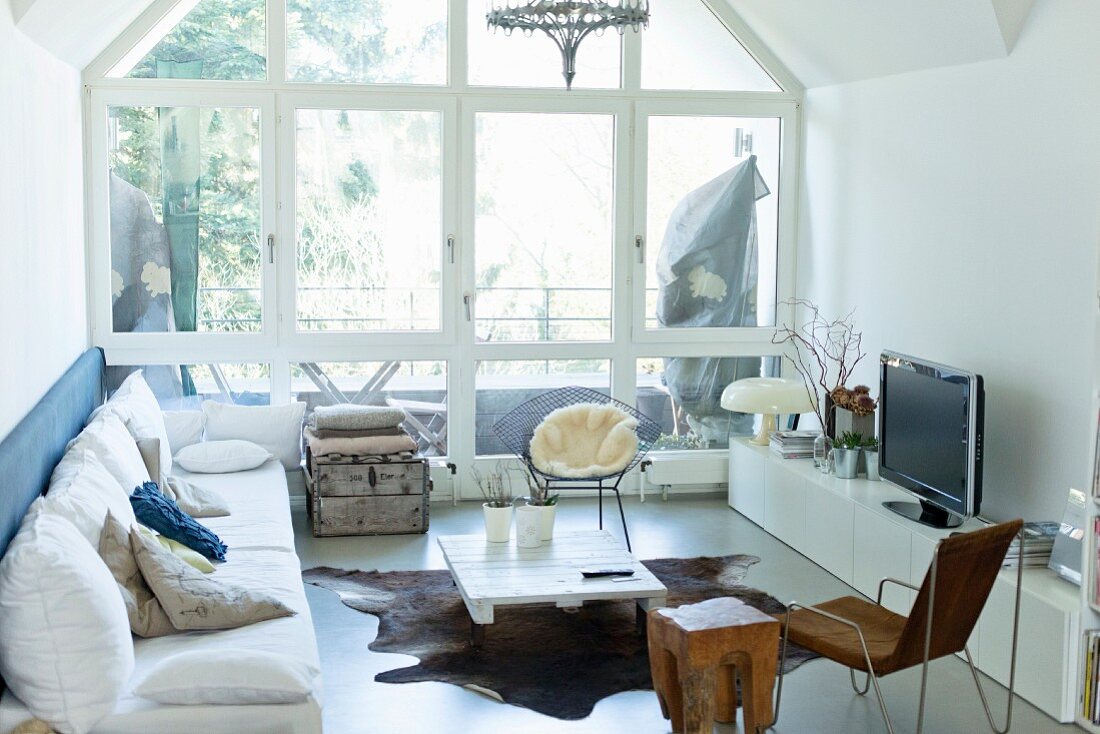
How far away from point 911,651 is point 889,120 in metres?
3.23

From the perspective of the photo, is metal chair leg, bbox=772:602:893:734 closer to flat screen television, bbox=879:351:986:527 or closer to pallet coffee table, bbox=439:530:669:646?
pallet coffee table, bbox=439:530:669:646

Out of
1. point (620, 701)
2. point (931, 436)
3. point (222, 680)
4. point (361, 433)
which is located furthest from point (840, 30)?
point (222, 680)

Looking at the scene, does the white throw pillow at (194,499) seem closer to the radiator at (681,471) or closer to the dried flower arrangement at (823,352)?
the radiator at (681,471)

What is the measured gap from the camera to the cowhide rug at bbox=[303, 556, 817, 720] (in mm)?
4191

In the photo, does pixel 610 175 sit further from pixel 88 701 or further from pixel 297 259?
pixel 88 701

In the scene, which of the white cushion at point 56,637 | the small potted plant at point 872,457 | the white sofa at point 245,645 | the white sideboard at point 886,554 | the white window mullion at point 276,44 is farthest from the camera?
the white window mullion at point 276,44

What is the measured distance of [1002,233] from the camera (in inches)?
197

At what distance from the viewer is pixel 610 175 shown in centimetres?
696

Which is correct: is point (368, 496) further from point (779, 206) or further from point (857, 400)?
point (779, 206)

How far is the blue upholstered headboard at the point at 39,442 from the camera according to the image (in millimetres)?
3414

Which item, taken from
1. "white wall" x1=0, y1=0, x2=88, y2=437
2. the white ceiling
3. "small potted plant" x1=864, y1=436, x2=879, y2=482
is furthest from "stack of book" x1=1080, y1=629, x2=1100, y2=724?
the white ceiling

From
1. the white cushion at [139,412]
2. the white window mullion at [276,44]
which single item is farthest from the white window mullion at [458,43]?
the white cushion at [139,412]

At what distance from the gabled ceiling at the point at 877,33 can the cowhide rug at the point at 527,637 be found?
2.44 meters

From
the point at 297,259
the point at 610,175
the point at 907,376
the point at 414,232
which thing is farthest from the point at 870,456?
the point at 297,259
